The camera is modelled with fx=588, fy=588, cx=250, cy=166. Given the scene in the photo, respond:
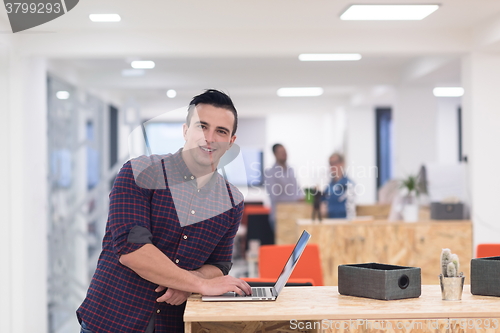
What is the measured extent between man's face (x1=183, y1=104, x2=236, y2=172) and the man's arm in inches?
13.6

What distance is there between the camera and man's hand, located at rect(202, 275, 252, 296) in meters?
2.07

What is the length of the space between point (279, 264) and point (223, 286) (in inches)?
52.3

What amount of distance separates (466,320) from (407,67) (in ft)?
18.4

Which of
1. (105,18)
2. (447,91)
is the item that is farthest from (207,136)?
(447,91)

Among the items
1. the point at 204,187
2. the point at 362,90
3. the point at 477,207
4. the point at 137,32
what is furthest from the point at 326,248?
the point at 362,90

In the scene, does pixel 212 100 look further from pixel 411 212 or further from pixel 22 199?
pixel 411 212

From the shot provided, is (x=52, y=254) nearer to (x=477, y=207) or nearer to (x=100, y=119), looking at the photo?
(x=100, y=119)

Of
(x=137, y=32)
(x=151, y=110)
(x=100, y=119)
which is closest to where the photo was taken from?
(x=137, y=32)

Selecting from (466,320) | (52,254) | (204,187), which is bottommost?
(52,254)

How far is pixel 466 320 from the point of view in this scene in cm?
194

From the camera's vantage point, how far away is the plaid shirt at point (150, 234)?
77.9 inches

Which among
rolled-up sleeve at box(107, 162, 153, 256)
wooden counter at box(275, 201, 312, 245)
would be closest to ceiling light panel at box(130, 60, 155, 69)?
wooden counter at box(275, 201, 312, 245)

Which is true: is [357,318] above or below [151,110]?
below

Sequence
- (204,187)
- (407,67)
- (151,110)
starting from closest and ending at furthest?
(204,187) < (407,67) < (151,110)
